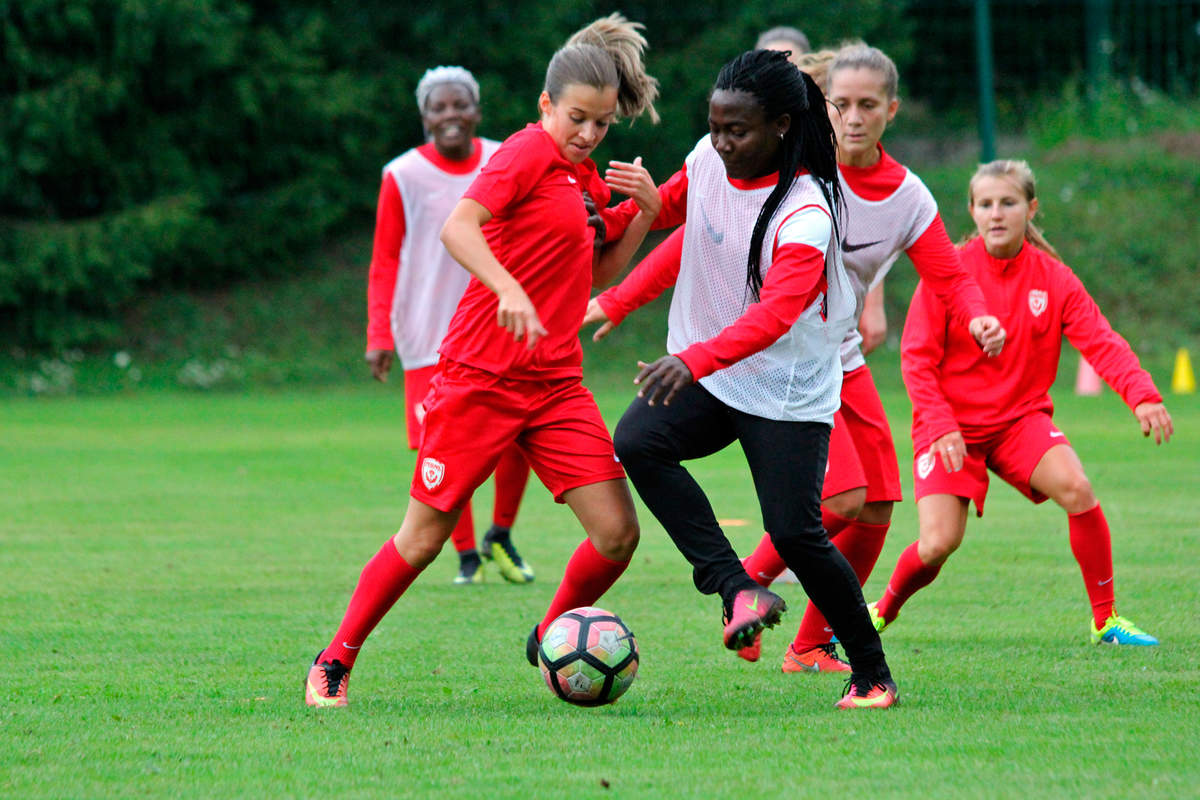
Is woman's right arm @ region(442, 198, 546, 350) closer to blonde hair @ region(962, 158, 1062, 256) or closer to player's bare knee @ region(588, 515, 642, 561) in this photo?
player's bare knee @ region(588, 515, 642, 561)

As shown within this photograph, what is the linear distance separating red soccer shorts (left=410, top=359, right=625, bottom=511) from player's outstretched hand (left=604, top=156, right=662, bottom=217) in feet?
2.04

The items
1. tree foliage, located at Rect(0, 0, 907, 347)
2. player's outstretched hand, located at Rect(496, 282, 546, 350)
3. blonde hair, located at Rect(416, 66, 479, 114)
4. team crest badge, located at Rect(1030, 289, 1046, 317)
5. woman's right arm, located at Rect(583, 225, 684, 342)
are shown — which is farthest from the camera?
tree foliage, located at Rect(0, 0, 907, 347)

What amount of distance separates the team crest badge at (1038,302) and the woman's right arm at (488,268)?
96.5 inches

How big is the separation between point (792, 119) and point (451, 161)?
3.83m

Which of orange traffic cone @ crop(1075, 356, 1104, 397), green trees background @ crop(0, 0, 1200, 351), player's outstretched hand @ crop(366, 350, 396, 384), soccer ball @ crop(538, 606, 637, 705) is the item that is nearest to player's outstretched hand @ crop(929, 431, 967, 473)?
soccer ball @ crop(538, 606, 637, 705)

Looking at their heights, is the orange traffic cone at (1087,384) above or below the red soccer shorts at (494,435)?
below

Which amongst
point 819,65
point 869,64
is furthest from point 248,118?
point 869,64

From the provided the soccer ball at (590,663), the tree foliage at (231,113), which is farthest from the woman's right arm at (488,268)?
the tree foliage at (231,113)

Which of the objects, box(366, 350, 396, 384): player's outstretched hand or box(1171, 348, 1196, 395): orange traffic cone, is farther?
box(1171, 348, 1196, 395): orange traffic cone

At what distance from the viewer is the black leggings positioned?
Result: 4.65 metres

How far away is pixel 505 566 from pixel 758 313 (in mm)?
3842

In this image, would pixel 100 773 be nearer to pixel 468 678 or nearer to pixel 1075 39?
pixel 468 678

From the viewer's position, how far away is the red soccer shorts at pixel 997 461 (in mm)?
6020

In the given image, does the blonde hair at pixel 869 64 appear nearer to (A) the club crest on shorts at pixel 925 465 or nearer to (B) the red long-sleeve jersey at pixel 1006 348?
(B) the red long-sleeve jersey at pixel 1006 348
